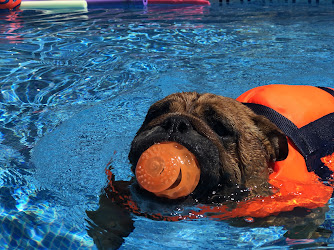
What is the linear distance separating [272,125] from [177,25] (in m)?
7.73

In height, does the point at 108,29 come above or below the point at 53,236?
above

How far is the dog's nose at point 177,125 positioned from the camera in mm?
3125

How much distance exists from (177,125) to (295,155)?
116 cm

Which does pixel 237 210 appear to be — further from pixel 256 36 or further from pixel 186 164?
pixel 256 36

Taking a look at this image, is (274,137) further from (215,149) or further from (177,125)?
(177,125)

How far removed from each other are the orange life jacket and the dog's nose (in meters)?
0.63

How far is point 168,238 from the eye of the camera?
3346 millimetres

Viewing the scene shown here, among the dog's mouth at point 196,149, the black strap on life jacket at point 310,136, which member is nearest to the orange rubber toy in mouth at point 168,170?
the dog's mouth at point 196,149

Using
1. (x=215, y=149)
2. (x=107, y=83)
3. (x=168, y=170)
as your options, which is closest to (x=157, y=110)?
(x=215, y=149)

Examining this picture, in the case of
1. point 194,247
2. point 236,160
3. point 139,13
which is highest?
point 139,13

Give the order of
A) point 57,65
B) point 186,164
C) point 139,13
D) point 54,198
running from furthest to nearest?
point 139,13
point 57,65
point 54,198
point 186,164

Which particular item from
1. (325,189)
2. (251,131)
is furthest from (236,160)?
(325,189)

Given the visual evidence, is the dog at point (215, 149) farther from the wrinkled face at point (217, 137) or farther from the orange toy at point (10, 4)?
the orange toy at point (10, 4)

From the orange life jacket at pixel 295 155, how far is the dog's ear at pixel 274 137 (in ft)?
0.28
